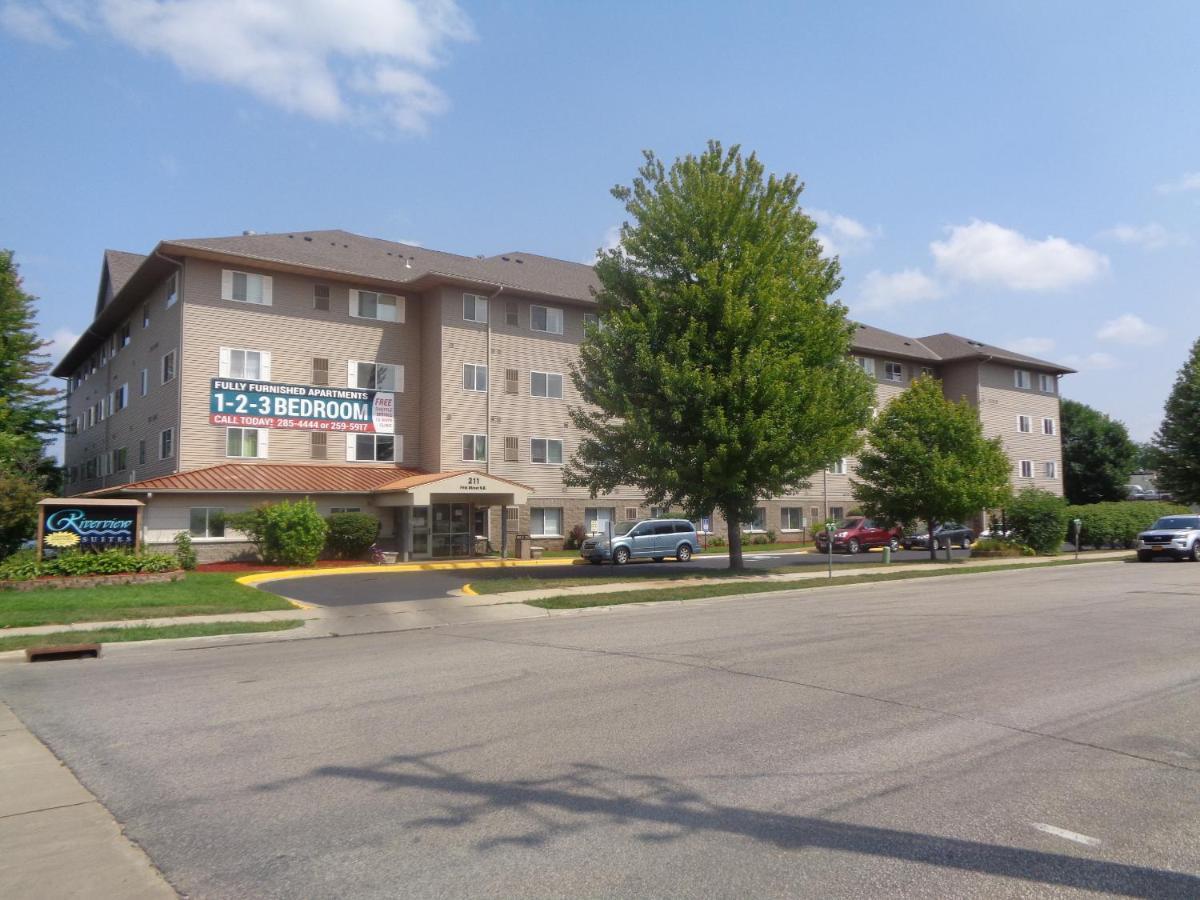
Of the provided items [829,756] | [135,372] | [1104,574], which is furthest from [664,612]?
[135,372]

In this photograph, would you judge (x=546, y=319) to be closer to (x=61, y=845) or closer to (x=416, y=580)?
(x=416, y=580)

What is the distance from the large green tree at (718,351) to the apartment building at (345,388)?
5.84 m

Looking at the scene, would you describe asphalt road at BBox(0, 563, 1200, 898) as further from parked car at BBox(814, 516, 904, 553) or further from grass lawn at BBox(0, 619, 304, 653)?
parked car at BBox(814, 516, 904, 553)

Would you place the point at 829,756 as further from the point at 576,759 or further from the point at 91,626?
the point at 91,626

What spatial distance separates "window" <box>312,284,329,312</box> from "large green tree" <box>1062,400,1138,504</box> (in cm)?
5719

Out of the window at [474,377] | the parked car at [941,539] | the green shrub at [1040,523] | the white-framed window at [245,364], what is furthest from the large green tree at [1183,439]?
the white-framed window at [245,364]

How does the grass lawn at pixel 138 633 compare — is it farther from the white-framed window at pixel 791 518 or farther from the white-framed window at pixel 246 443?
the white-framed window at pixel 791 518

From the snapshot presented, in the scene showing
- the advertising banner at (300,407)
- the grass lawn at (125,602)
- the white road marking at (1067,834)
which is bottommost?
the white road marking at (1067,834)

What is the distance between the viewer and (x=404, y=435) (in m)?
38.2

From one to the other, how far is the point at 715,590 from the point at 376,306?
2268 centimetres

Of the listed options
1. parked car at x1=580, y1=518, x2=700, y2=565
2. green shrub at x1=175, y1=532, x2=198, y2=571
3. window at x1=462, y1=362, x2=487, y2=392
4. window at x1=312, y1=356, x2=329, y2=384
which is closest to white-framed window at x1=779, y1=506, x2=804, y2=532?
parked car at x1=580, y1=518, x2=700, y2=565

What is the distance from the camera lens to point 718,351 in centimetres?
2459

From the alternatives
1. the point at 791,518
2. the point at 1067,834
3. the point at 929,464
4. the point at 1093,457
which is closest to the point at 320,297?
the point at 929,464

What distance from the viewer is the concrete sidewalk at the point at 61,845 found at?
4.33m
